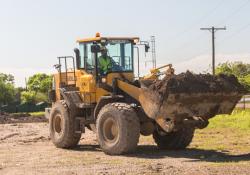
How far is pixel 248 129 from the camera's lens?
22.1 m

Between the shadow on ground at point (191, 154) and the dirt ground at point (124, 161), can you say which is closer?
the dirt ground at point (124, 161)

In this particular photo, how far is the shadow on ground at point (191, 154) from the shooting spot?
13562 mm

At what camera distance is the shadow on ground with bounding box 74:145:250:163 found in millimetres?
13562

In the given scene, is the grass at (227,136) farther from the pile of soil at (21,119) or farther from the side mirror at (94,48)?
the pile of soil at (21,119)

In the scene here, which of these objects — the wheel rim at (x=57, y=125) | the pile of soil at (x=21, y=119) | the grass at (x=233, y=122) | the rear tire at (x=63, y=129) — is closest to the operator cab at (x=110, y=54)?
the rear tire at (x=63, y=129)

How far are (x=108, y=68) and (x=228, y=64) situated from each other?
7990cm

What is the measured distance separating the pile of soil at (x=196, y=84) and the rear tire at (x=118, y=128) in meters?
1.00

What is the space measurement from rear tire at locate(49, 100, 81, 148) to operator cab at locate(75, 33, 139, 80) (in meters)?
1.48

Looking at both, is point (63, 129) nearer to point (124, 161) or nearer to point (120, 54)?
point (120, 54)

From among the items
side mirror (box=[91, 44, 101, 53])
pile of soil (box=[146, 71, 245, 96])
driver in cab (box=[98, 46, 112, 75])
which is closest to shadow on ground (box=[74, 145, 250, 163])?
pile of soil (box=[146, 71, 245, 96])

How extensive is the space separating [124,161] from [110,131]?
2.18 m

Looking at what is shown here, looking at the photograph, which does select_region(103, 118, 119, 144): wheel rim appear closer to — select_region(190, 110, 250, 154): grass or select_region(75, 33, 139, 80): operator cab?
select_region(75, 33, 139, 80): operator cab

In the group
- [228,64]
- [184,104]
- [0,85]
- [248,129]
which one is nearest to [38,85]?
[0,85]

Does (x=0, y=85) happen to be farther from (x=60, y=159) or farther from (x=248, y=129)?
(x=60, y=159)
